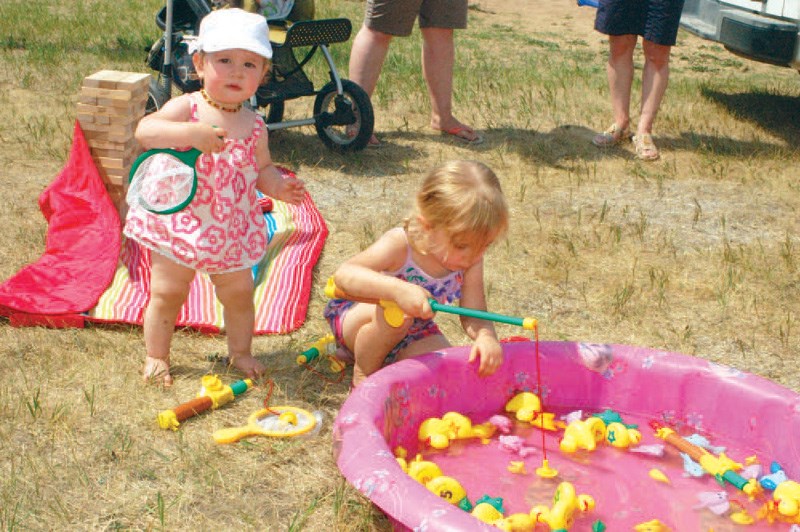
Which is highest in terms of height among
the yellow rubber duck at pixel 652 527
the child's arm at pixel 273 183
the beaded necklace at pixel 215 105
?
the beaded necklace at pixel 215 105

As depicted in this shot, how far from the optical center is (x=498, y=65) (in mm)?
7621

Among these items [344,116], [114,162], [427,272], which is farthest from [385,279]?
[344,116]

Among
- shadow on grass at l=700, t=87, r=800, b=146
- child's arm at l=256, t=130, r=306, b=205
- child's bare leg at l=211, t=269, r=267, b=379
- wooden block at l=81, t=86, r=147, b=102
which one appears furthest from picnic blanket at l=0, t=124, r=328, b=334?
shadow on grass at l=700, t=87, r=800, b=146

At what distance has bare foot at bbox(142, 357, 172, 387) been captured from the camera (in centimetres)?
283

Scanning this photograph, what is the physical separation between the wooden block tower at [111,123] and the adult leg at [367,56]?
1.78 m

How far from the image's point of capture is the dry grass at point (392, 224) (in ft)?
7.76

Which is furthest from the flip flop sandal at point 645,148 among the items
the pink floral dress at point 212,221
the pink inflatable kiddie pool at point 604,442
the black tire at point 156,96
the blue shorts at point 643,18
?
the pink floral dress at point 212,221

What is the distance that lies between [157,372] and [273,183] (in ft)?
2.08

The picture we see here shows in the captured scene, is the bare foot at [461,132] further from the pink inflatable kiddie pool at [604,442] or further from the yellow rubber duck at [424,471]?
the yellow rubber duck at [424,471]

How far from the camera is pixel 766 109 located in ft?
21.9

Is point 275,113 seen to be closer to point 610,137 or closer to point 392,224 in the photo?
point 392,224

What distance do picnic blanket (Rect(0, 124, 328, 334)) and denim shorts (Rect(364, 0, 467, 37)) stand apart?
5.66 ft

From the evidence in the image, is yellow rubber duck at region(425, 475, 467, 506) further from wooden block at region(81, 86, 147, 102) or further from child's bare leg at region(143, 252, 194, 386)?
wooden block at region(81, 86, 147, 102)

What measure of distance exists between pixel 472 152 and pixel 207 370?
2.79 metres
